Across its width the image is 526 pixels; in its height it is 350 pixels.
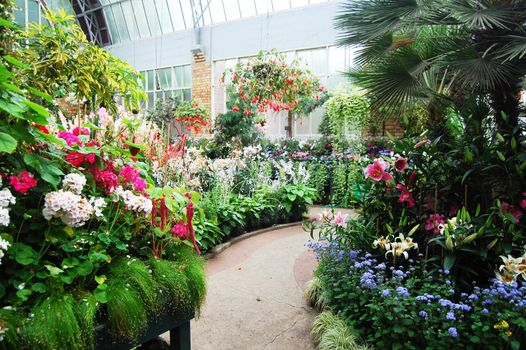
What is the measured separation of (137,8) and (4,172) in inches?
573

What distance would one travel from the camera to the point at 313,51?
10.2m

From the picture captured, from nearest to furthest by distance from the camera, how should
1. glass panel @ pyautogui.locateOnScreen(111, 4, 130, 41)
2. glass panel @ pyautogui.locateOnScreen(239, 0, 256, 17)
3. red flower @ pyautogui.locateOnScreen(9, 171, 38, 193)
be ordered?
red flower @ pyautogui.locateOnScreen(9, 171, 38, 193) → glass panel @ pyautogui.locateOnScreen(239, 0, 256, 17) → glass panel @ pyautogui.locateOnScreen(111, 4, 130, 41)

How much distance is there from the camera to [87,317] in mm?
1227

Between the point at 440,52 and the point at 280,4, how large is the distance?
8316 millimetres

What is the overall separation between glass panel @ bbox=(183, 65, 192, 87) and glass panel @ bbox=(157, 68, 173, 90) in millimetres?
701

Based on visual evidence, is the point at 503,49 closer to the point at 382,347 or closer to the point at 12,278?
the point at 382,347

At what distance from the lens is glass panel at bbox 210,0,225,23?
11789 mm

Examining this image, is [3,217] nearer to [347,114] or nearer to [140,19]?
[347,114]

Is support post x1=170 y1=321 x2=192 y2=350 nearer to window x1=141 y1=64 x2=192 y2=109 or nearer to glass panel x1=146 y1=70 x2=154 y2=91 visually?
window x1=141 y1=64 x2=192 y2=109

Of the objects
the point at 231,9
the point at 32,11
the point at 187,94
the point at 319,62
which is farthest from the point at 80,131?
the point at 187,94

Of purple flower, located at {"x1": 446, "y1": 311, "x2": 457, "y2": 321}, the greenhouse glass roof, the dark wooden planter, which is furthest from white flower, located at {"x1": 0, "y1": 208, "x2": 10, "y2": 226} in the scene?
the greenhouse glass roof

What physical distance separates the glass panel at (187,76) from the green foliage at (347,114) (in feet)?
19.4

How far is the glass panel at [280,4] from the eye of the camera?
10539mm


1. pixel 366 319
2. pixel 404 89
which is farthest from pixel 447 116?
pixel 366 319
